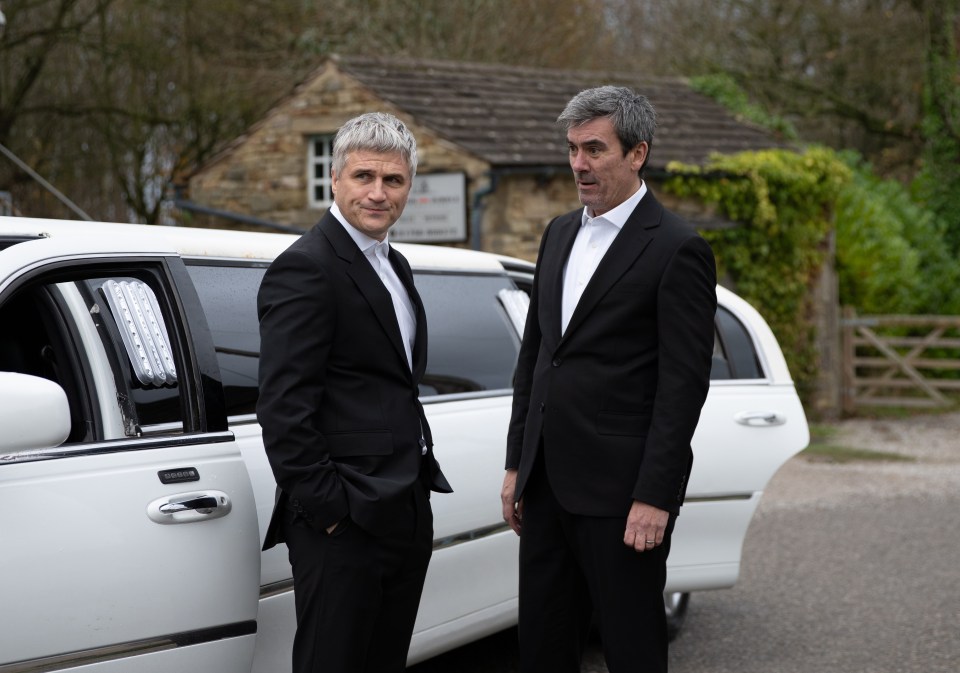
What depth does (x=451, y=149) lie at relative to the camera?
13.9 m

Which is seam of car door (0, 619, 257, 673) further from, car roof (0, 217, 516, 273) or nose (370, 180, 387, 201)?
nose (370, 180, 387, 201)

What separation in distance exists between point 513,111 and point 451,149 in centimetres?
176

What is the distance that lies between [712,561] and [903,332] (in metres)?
13.8

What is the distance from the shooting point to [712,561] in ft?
17.0

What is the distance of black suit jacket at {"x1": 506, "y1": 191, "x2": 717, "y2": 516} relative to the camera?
328 centimetres

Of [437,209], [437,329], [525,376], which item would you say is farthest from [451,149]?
[525,376]

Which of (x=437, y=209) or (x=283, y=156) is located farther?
(x=283, y=156)

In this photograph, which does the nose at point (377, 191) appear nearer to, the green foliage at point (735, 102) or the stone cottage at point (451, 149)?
the stone cottage at point (451, 149)

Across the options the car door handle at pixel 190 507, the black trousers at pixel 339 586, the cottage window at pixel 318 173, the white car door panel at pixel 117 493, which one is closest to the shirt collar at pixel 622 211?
the black trousers at pixel 339 586

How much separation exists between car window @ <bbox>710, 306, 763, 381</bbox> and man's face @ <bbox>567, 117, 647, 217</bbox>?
2.05 m

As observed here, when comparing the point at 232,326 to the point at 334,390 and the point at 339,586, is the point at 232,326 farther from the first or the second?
the point at 339,586

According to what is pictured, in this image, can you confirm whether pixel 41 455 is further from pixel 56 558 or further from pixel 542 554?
pixel 542 554

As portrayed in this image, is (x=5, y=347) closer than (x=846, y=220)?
Yes

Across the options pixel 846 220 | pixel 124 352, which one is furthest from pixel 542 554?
pixel 846 220
